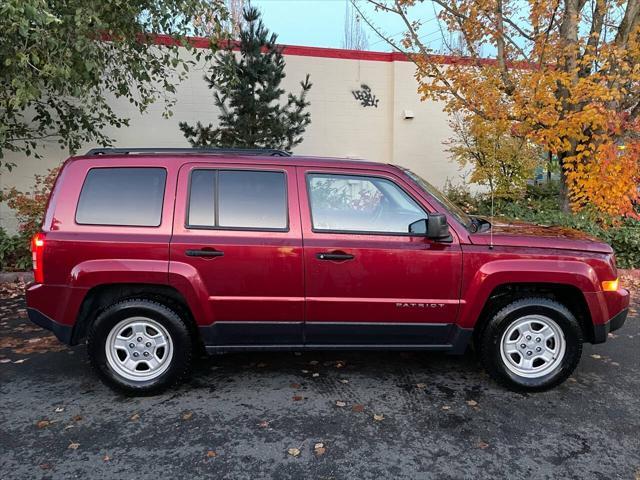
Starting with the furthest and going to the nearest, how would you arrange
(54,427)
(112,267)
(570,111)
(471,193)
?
(471,193) → (570,111) → (112,267) → (54,427)

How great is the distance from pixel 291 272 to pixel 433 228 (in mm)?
1100

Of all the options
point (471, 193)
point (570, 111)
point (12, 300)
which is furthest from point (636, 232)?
point (12, 300)

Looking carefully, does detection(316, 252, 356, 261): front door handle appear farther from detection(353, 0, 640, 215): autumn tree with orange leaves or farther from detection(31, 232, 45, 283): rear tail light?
detection(353, 0, 640, 215): autumn tree with orange leaves

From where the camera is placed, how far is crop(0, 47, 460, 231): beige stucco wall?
33.9 feet

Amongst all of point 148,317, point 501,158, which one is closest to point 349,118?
point 501,158

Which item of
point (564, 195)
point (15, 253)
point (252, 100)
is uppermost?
point (252, 100)

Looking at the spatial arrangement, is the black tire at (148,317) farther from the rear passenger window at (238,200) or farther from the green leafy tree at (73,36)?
the green leafy tree at (73,36)

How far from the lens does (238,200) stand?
369 centimetres

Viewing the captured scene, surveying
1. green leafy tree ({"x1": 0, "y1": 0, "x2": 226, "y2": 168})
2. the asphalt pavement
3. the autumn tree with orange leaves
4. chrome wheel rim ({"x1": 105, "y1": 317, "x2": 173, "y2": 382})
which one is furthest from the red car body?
the autumn tree with orange leaves

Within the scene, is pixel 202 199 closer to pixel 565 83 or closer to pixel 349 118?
pixel 565 83

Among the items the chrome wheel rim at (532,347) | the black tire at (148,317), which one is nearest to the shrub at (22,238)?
the black tire at (148,317)

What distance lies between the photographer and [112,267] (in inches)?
140

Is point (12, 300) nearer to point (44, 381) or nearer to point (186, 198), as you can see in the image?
point (44, 381)

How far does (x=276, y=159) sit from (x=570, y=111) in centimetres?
566
